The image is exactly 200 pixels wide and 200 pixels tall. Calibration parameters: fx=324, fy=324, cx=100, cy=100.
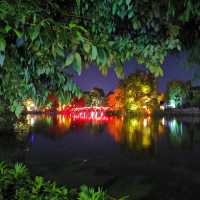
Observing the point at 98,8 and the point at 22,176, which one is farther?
the point at 22,176

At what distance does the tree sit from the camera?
10288 centimetres

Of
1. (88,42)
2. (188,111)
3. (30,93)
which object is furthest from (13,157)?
(188,111)

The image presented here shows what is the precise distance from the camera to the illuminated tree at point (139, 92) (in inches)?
3009

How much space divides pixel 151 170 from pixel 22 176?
11.7 meters

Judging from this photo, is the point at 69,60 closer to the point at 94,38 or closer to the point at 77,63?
the point at 77,63

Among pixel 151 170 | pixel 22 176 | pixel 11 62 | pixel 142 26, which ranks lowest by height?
pixel 151 170

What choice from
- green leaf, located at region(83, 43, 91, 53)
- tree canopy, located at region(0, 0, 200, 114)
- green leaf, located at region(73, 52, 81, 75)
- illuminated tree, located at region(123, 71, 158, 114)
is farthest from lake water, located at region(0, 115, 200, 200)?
illuminated tree, located at region(123, 71, 158, 114)

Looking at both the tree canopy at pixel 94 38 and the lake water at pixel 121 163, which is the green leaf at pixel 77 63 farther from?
the lake water at pixel 121 163

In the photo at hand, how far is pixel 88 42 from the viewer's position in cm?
237

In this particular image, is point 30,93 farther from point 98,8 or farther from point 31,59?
point 98,8

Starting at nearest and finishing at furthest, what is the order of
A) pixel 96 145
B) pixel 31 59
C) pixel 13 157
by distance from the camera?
1. pixel 31 59
2. pixel 13 157
3. pixel 96 145

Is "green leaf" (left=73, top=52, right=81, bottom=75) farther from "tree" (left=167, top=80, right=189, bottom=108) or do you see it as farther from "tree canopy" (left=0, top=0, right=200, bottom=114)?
"tree" (left=167, top=80, right=189, bottom=108)

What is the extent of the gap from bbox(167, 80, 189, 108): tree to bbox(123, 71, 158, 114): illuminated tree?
2681cm

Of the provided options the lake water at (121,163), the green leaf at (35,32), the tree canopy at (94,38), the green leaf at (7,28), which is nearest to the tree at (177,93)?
the lake water at (121,163)
